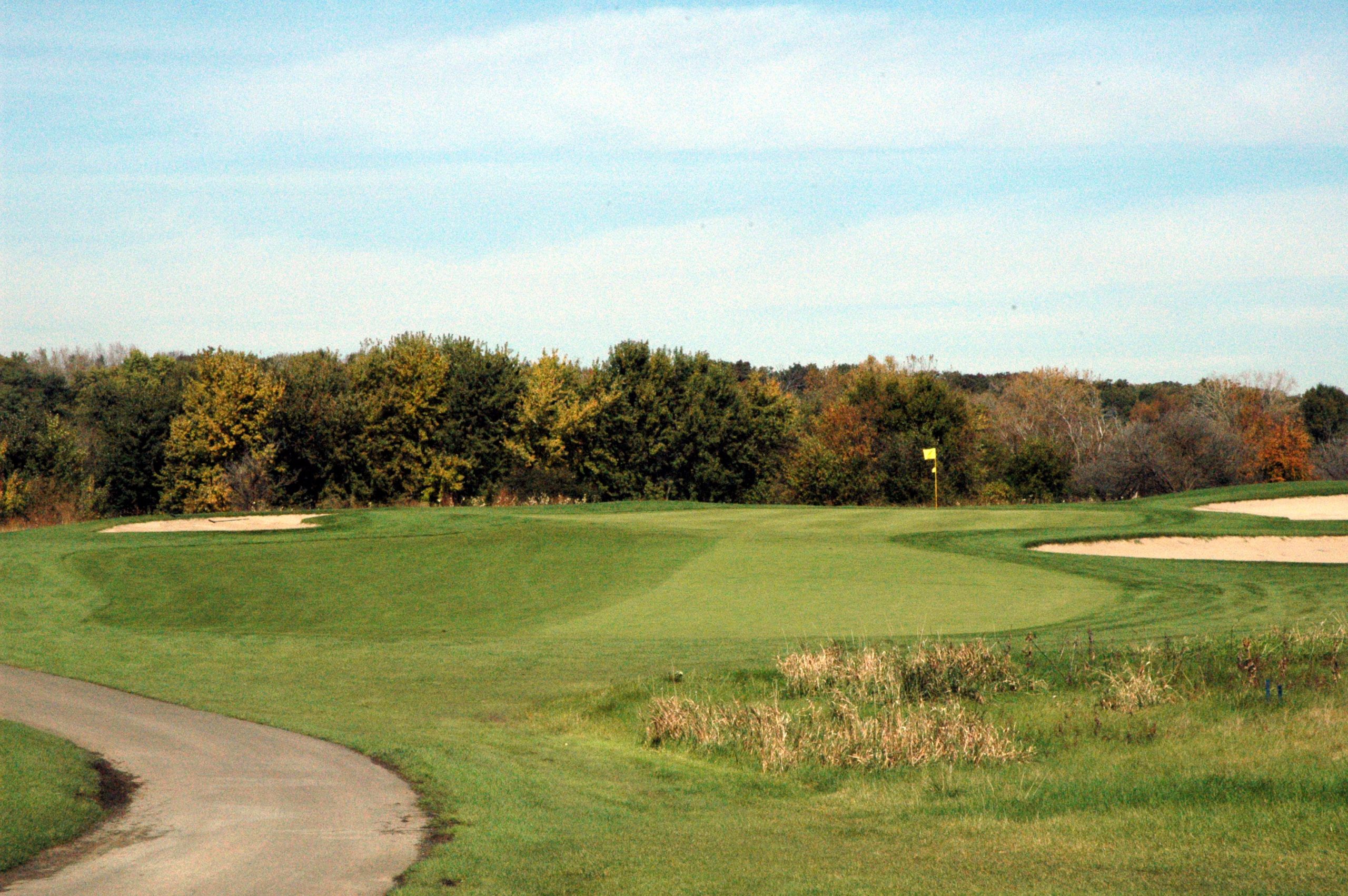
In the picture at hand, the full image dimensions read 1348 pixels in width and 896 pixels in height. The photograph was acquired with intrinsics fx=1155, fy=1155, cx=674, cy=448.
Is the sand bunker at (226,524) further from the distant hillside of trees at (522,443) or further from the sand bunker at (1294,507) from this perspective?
the sand bunker at (1294,507)

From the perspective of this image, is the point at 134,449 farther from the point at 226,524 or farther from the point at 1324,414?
the point at 1324,414

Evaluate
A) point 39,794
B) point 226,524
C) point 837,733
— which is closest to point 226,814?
point 39,794

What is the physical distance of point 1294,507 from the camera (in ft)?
120

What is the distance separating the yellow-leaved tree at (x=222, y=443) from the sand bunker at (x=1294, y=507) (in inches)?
1654

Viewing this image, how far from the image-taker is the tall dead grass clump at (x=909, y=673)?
13.0m

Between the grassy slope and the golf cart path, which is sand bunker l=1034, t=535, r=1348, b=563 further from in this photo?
the golf cart path

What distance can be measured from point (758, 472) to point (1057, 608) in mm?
46781

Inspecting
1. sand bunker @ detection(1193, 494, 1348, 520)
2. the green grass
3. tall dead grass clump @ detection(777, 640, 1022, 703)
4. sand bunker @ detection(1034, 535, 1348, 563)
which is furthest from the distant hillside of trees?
the green grass

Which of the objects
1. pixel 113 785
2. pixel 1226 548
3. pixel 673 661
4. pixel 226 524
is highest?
pixel 226 524

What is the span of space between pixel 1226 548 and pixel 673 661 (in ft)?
55.4

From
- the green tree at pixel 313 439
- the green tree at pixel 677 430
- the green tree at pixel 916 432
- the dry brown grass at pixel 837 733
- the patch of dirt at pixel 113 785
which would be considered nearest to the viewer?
the patch of dirt at pixel 113 785

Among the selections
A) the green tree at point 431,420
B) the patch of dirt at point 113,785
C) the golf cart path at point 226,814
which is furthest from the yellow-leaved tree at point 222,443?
the patch of dirt at point 113,785

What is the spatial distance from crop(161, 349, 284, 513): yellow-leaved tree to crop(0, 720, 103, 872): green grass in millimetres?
47514

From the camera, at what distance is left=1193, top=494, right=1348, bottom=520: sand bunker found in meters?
34.9
